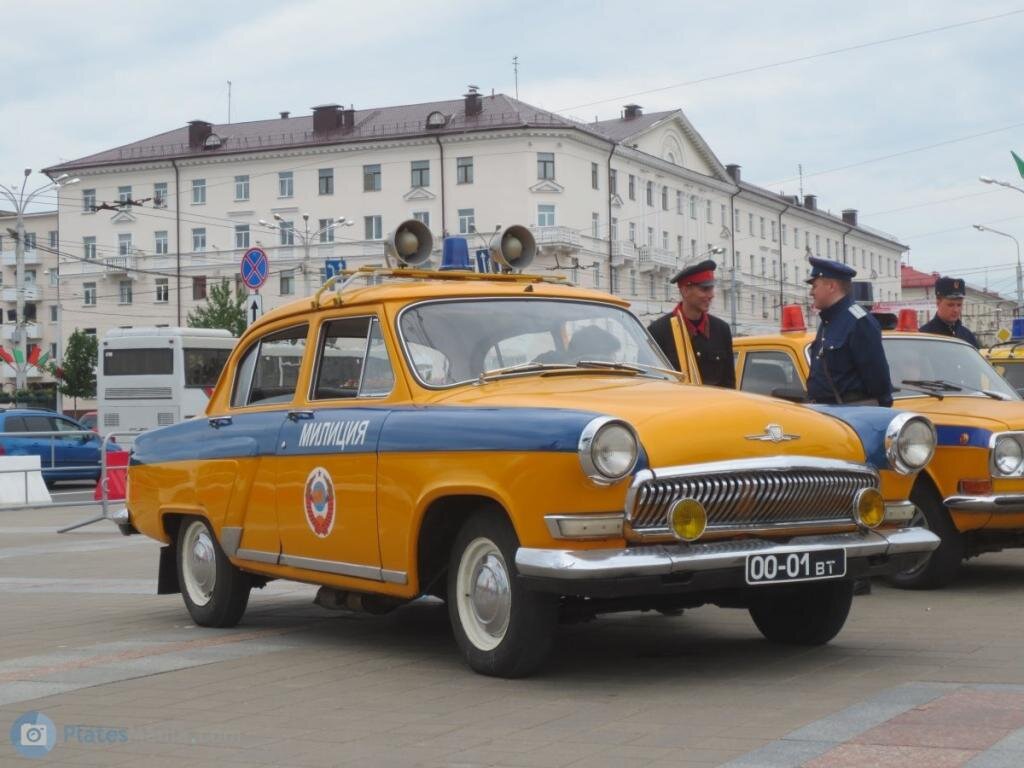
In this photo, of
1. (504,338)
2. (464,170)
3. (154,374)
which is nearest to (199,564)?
(504,338)

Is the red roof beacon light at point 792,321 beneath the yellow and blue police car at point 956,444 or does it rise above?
above

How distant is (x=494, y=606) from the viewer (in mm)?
6891

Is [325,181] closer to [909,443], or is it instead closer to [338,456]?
[338,456]

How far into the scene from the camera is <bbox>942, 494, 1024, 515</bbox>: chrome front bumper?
32.0 ft

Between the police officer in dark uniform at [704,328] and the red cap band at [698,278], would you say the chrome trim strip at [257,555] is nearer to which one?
the police officer in dark uniform at [704,328]

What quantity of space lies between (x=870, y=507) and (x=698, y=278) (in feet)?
10.1

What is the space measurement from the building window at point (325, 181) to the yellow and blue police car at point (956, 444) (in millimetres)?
76578

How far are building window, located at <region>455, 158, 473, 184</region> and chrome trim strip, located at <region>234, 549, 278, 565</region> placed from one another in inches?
2970

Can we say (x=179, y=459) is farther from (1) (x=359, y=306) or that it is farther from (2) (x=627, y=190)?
(2) (x=627, y=190)

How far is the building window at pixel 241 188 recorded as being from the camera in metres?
88.0

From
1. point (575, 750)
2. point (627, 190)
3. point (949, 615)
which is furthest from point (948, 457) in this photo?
point (627, 190)

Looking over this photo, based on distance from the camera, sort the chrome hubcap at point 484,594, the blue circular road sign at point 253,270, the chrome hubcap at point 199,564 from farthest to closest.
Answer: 1. the blue circular road sign at point 253,270
2. the chrome hubcap at point 199,564
3. the chrome hubcap at point 484,594

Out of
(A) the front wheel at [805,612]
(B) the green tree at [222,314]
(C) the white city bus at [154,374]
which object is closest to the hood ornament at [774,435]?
(A) the front wheel at [805,612]

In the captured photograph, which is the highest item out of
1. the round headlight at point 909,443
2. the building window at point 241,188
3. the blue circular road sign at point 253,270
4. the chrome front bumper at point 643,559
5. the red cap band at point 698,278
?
Answer: the building window at point 241,188
